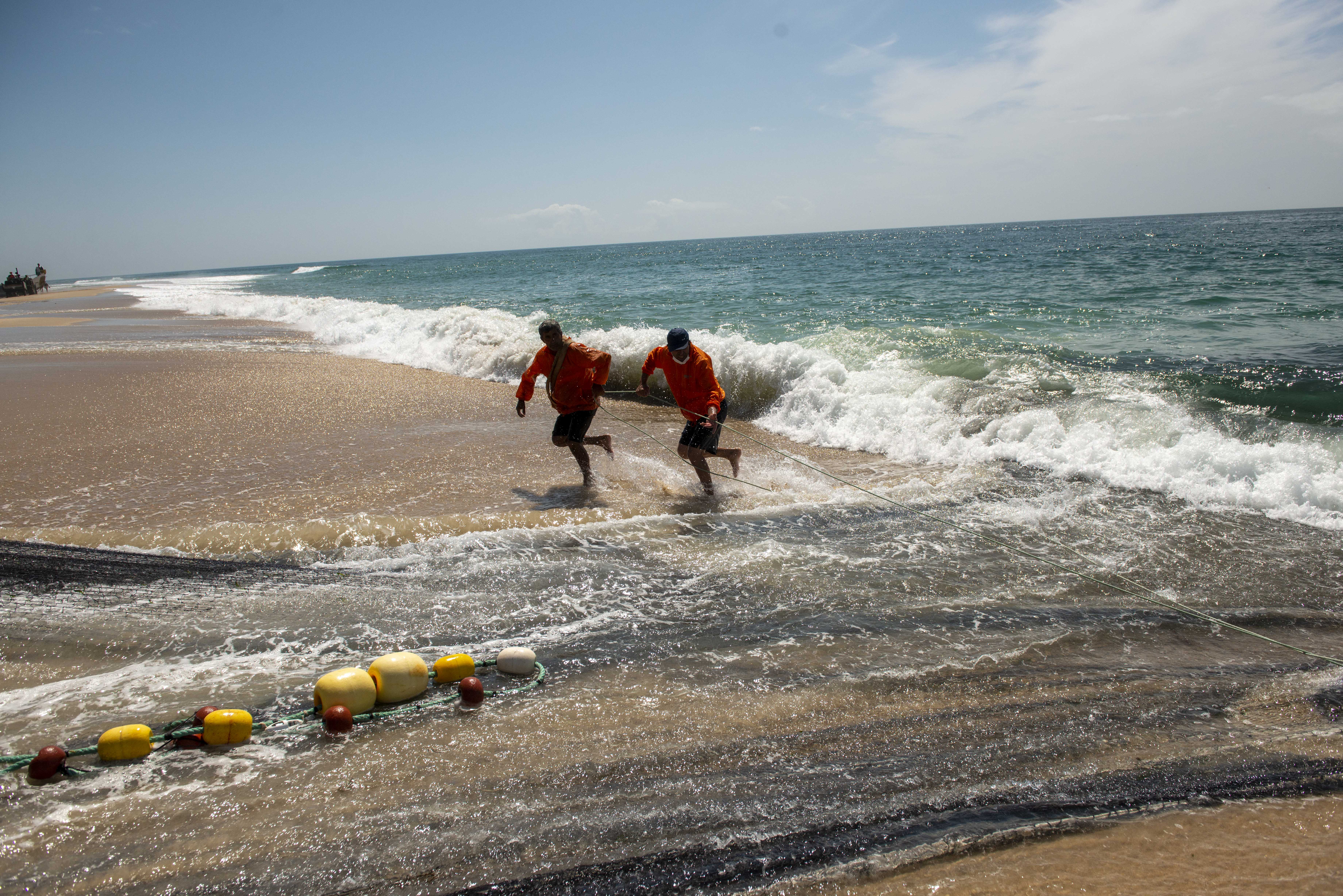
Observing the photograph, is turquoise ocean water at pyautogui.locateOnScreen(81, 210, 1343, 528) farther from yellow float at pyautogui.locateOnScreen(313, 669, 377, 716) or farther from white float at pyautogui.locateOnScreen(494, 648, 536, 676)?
yellow float at pyautogui.locateOnScreen(313, 669, 377, 716)

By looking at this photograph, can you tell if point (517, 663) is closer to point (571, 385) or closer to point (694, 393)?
point (694, 393)

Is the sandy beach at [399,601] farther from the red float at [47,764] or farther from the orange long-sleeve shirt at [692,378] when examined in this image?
Result: the orange long-sleeve shirt at [692,378]

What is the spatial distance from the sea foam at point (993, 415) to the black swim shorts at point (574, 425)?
10.5 feet

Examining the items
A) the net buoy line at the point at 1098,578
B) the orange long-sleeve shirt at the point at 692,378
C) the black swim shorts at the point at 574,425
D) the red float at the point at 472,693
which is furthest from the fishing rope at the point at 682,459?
the red float at the point at 472,693

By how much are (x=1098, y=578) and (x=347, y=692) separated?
4.36 meters

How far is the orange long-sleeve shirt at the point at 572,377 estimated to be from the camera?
668 centimetres

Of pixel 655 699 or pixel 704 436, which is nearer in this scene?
pixel 655 699

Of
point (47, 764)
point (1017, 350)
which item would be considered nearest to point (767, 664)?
point (47, 764)

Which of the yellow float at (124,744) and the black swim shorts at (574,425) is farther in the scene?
the black swim shorts at (574,425)

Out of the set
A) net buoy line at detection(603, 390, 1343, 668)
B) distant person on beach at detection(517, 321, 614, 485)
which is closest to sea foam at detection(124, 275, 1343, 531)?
net buoy line at detection(603, 390, 1343, 668)

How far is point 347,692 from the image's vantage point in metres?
3.08

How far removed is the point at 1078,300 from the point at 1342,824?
16599mm

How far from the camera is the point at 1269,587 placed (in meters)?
4.39

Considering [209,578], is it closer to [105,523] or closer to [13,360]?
[105,523]
